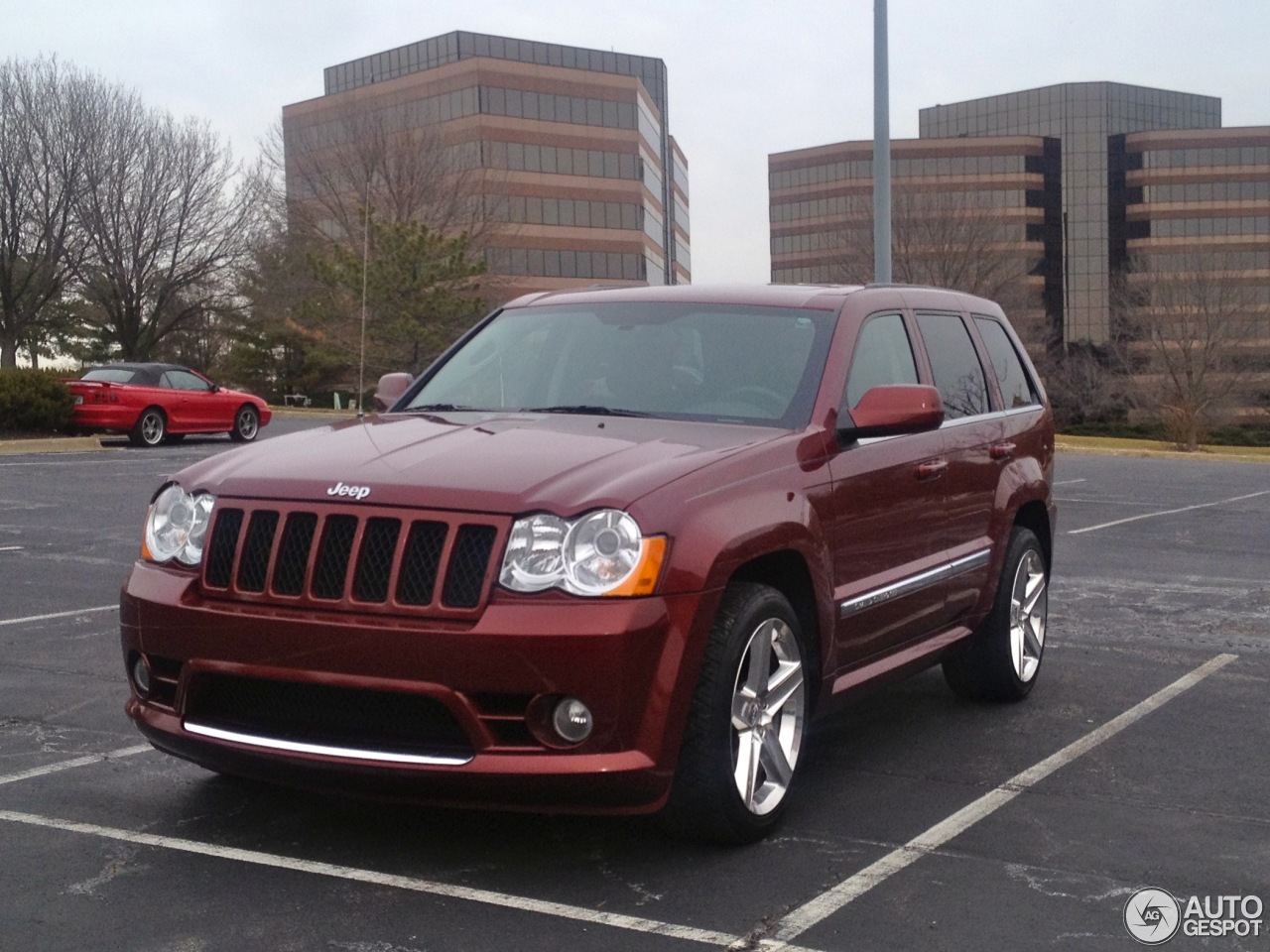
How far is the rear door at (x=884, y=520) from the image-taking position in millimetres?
5355

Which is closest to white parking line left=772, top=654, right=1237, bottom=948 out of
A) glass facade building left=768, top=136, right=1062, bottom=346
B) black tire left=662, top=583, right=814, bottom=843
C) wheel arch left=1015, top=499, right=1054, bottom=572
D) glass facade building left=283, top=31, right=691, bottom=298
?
black tire left=662, top=583, right=814, bottom=843

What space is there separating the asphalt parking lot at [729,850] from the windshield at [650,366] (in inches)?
55.7

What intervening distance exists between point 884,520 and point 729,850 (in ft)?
4.86

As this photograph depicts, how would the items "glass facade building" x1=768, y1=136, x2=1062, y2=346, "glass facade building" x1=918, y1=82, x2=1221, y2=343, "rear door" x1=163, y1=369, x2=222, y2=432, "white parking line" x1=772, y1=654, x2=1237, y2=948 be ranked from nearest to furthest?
"white parking line" x1=772, y1=654, x2=1237, y2=948
"rear door" x1=163, y1=369, x2=222, y2=432
"glass facade building" x1=768, y1=136, x2=1062, y2=346
"glass facade building" x1=918, y1=82, x2=1221, y2=343

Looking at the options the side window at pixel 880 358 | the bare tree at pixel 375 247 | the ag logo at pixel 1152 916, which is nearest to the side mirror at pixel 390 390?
the side window at pixel 880 358

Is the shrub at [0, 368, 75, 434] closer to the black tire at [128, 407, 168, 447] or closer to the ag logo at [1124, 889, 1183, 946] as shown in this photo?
the black tire at [128, 407, 168, 447]

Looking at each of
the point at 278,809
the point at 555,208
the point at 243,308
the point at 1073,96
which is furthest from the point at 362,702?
the point at 1073,96

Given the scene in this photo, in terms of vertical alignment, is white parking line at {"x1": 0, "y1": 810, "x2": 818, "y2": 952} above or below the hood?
below

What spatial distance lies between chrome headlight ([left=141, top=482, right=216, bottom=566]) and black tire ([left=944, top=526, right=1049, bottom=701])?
3.38m

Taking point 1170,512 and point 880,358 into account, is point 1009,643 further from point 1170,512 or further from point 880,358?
point 1170,512

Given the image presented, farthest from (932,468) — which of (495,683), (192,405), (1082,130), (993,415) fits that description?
(1082,130)

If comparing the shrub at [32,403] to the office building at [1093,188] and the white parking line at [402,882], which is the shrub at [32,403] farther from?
the office building at [1093,188]

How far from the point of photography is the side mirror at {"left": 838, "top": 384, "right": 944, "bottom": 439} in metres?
5.40

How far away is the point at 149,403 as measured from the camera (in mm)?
27859
